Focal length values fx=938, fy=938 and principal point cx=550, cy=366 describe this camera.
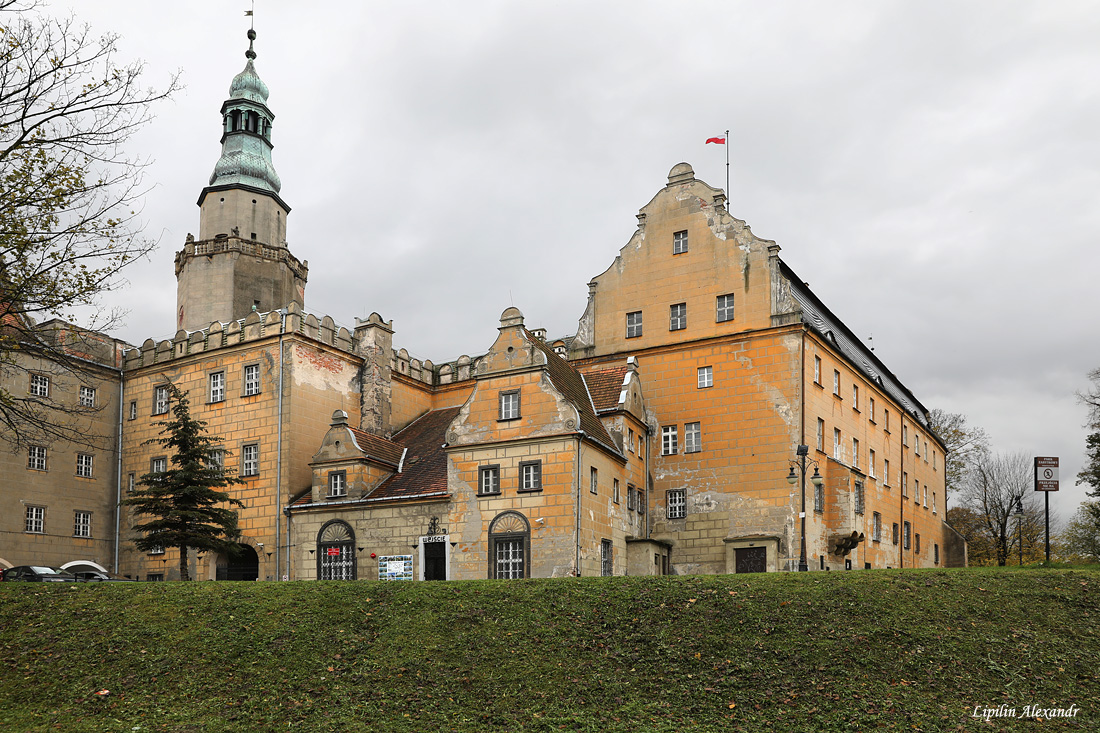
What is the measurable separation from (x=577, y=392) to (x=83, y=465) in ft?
82.2

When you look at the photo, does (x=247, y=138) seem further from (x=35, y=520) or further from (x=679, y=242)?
(x=679, y=242)

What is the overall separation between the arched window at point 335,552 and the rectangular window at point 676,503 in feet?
43.4

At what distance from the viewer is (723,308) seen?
40250 mm

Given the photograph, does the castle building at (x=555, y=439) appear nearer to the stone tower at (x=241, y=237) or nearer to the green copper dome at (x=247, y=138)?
the stone tower at (x=241, y=237)

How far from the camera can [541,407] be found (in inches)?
1385

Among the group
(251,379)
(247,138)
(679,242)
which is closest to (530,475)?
(679,242)

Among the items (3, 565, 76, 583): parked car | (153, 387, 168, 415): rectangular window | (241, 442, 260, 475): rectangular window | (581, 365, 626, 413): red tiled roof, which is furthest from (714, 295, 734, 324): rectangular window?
(3, 565, 76, 583): parked car

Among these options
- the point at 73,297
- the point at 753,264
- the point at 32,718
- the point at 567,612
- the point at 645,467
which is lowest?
the point at 32,718

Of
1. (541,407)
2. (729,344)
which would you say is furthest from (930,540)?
(541,407)

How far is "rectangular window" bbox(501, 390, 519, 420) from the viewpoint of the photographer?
35.9 metres

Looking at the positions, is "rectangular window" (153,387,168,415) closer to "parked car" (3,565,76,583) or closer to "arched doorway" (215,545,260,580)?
"arched doorway" (215,545,260,580)

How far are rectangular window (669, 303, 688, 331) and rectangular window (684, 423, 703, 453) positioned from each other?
437 cm

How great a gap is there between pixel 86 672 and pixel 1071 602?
2170 cm

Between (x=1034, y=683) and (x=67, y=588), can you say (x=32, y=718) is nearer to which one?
(x=67, y=588)
